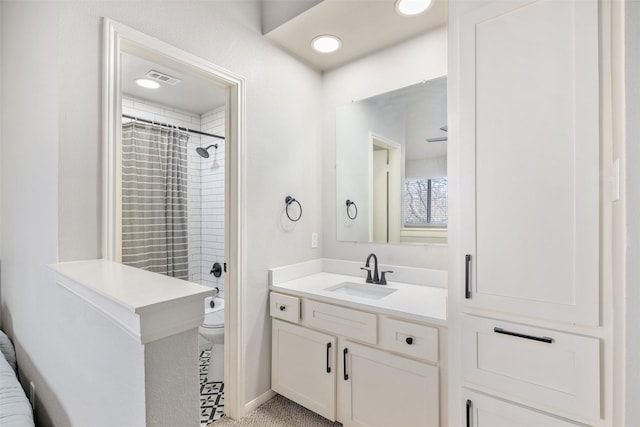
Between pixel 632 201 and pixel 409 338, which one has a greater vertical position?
pixel 632 201

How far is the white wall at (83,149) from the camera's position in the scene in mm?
1188

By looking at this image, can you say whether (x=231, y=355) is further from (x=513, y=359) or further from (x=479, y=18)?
(x=479, y=18)

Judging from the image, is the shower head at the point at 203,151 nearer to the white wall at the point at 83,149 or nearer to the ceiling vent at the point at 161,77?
the ceiling vent at the point at 161,77

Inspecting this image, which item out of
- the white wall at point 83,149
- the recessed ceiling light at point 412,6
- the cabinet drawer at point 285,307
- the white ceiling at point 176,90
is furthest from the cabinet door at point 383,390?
the white ceiling at point 176,90

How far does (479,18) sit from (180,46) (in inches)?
57.1

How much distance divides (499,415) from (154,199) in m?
3.00

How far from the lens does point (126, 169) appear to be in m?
2.74

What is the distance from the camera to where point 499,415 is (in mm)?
1222

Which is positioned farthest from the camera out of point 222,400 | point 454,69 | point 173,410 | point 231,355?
point 222,400

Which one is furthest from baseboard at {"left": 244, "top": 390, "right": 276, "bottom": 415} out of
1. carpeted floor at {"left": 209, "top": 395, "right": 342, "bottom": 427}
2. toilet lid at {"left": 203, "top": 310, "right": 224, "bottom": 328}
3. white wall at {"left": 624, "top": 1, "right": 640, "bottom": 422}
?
white wall at {"left": 624, "top": 1, "right": 640, "bottom": 422}

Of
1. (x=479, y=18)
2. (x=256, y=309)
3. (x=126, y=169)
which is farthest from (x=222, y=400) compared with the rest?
(x=479, y=18)

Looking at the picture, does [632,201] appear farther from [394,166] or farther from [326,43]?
[326,43]

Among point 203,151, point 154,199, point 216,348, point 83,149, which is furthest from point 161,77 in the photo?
point 216,348

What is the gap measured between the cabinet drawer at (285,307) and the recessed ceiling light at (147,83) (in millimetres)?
2151
